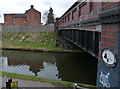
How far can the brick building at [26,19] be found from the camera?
185 ft

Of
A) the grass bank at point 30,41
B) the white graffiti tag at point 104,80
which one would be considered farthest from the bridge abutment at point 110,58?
the grass bank at point 30,41

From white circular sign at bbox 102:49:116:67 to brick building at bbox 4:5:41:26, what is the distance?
177 feet

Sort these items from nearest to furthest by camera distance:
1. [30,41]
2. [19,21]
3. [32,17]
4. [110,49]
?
[110,49] → [30,41] → [32,17] → [19,21]

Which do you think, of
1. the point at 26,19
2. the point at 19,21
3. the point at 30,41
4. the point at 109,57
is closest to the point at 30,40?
the point at 30,41

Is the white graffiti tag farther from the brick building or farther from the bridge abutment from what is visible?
the brick building

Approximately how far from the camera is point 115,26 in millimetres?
4238

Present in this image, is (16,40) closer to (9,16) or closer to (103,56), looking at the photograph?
(9,16)

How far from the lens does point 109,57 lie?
455cm

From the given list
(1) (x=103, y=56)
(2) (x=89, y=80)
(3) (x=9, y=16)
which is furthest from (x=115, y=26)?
(3) (x=9, y=16)

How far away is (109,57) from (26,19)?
55338 mm

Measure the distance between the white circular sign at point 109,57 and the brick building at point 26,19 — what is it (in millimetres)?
53827

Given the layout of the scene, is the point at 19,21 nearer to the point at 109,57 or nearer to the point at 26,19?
the point at 26,19

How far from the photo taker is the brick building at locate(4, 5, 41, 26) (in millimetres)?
56394

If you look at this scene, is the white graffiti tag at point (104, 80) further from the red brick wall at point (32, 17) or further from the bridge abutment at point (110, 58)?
the red brick wall at point (32, 17)
